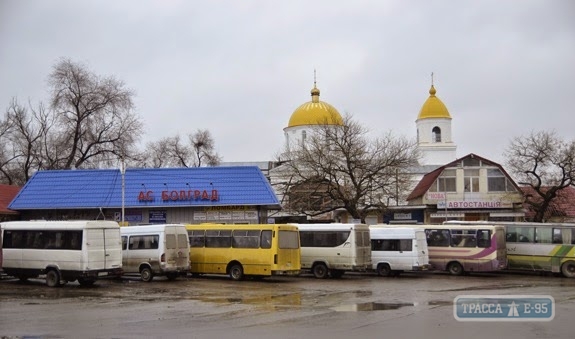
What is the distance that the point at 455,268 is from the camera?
33188 mm

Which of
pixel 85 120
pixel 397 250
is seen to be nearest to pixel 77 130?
pixel 85 120

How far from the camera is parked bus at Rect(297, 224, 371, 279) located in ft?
97.5

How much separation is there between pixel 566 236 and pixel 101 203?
84.7 ft

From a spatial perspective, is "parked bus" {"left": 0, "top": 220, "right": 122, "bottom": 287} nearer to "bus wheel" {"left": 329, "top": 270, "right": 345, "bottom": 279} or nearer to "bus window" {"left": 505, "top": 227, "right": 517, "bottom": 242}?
"bus wheel" {"left": 329, "top": 270, "right": 345, "bottom": 279}

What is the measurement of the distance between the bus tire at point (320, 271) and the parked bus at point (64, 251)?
9301 millimetres

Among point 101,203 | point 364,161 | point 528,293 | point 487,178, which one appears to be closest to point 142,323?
point 528,293

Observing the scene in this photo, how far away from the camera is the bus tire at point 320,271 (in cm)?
3025

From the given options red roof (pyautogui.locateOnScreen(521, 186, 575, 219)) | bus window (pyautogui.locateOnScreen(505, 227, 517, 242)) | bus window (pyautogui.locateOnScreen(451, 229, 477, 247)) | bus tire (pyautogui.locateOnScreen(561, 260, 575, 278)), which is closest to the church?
red roof (pyautogui.locateOnScreen(521, 186, 575, 219))

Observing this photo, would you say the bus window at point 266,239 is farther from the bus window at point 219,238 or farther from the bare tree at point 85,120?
the bare tree at point 85,120

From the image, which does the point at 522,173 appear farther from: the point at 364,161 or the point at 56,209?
the point at 56,209

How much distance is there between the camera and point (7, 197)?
144 ft

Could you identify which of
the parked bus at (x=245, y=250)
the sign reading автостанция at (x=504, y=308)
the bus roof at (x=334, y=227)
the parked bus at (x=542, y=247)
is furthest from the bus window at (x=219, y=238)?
the parked bus at (x=542, y=247)

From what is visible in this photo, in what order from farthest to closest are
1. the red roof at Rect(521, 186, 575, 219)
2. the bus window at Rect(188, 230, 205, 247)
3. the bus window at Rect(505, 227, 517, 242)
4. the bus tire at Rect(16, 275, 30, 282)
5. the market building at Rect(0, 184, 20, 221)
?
the red roof at Rect(521, 186, 575, 219), the market building at Rect(0, 184, 20, 221), the bus window at Rect(505, 227, 517, 242), the bus window at Rect(188, 230, 205, 247), the bus tire at Rect(16, 275, 30, 282)

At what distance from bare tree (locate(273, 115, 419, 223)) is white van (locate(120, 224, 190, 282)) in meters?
18.7
